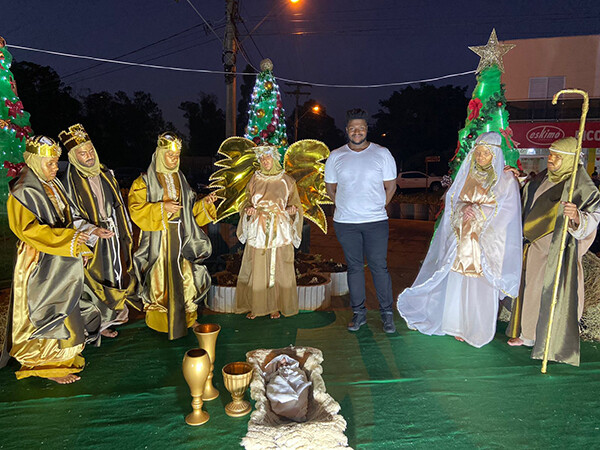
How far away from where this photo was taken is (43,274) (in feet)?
11.1

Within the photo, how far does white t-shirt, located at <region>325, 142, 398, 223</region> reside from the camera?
13.6ft

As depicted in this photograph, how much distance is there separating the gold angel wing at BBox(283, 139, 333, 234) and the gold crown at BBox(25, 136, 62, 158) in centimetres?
279

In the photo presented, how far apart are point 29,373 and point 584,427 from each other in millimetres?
3945

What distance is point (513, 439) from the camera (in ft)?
8.97

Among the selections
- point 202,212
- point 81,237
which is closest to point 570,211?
point 202,212

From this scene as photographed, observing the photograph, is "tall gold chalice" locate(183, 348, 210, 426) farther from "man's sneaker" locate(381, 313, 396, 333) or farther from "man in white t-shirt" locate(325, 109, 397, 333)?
"man's sneaker" locate(381, 313, 396, 333)

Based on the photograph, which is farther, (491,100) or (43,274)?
(491,100)

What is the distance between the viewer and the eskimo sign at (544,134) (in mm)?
16781

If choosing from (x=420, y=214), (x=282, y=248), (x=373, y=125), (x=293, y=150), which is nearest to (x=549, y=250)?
(x=282, y=248)

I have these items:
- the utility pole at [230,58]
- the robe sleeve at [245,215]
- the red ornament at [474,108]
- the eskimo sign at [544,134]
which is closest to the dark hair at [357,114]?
the robe sleeve at [245,215]

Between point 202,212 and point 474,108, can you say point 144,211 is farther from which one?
point 474,108

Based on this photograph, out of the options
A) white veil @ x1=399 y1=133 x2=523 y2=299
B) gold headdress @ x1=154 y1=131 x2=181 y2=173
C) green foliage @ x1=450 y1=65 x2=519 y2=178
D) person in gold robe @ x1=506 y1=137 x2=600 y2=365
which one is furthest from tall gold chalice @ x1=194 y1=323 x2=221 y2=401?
green foliage @ x1=450 y1=65 x2=519 y2=178

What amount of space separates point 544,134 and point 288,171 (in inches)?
591

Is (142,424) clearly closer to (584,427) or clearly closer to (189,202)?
(189,202)
